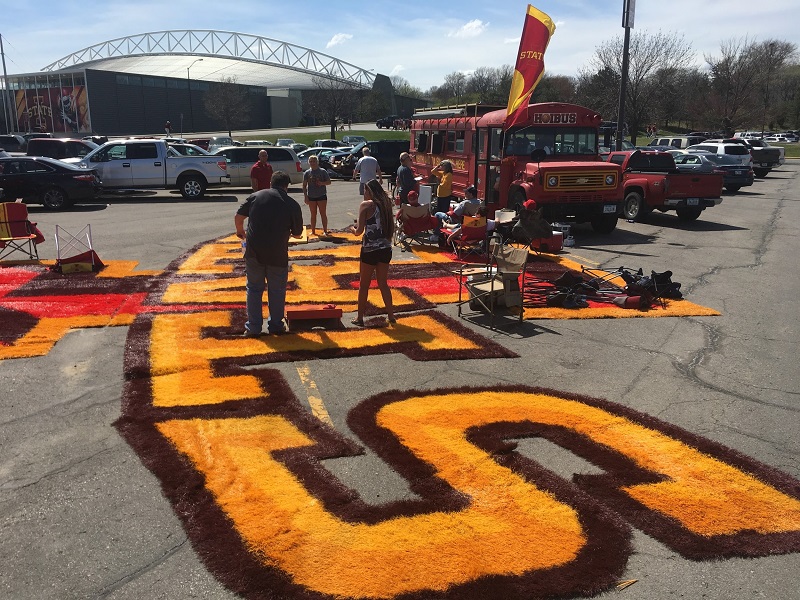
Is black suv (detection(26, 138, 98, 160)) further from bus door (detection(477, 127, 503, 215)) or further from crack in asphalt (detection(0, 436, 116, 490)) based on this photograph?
crack in asphalt (detection(0, 436, 116, 490))

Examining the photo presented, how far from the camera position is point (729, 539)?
387 cm

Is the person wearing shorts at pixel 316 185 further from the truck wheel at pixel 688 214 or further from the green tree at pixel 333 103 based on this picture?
Result: the green tree at pixel 333 103

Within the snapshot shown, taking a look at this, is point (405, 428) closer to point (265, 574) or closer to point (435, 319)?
point (265, 574)

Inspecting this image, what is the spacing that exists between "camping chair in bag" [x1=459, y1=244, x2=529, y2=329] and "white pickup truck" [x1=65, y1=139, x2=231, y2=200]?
16300 millimetres

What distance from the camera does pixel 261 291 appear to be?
24.3ft

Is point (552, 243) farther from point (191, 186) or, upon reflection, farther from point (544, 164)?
point (191, 186)

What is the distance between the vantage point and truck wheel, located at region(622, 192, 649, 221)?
17750 millimetres

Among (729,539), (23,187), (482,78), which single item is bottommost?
(729,539)

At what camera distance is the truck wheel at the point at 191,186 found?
886 inches

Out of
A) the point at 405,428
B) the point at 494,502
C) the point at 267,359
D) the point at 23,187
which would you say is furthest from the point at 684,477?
the point at 23,187

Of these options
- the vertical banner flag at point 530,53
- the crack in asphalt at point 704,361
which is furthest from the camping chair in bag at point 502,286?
the vertical banner flag at point 530,53

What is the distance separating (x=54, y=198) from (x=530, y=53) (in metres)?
14.2

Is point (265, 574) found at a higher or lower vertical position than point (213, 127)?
lower

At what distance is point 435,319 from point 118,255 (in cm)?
682
